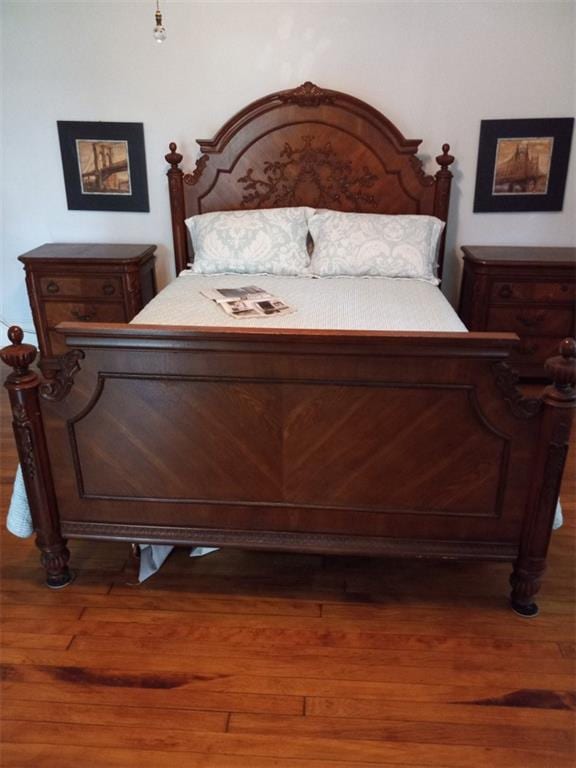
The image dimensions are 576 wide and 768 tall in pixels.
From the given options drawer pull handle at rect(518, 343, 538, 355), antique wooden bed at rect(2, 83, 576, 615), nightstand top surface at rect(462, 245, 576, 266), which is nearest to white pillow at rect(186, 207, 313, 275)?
nightstand top surface at rect(462, 245, 576, 266)

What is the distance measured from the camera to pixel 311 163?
10.5ft

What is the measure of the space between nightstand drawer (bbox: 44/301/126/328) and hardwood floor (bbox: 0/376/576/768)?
1.45 metres

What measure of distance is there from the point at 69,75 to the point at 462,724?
3.44 m

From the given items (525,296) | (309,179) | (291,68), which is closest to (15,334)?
(309,179)

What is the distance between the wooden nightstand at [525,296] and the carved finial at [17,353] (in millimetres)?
2246

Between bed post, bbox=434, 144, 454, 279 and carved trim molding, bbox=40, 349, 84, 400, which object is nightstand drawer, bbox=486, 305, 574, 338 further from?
carved trim molding, bbox=40, 349, 84, 400

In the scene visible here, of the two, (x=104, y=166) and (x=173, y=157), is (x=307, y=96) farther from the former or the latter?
(x=104, y=166)

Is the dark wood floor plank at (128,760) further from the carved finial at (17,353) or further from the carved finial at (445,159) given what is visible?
the carved finial at (445,159)

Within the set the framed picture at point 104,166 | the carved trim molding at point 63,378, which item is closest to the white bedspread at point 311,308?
the carved trim molding at point 63,378

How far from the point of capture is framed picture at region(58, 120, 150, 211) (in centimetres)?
332

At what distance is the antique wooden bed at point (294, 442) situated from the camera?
165 cm

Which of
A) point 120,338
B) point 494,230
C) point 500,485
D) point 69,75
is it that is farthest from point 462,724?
point 69,75

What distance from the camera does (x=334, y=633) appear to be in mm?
1806

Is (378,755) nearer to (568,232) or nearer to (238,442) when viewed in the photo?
(238,442)
